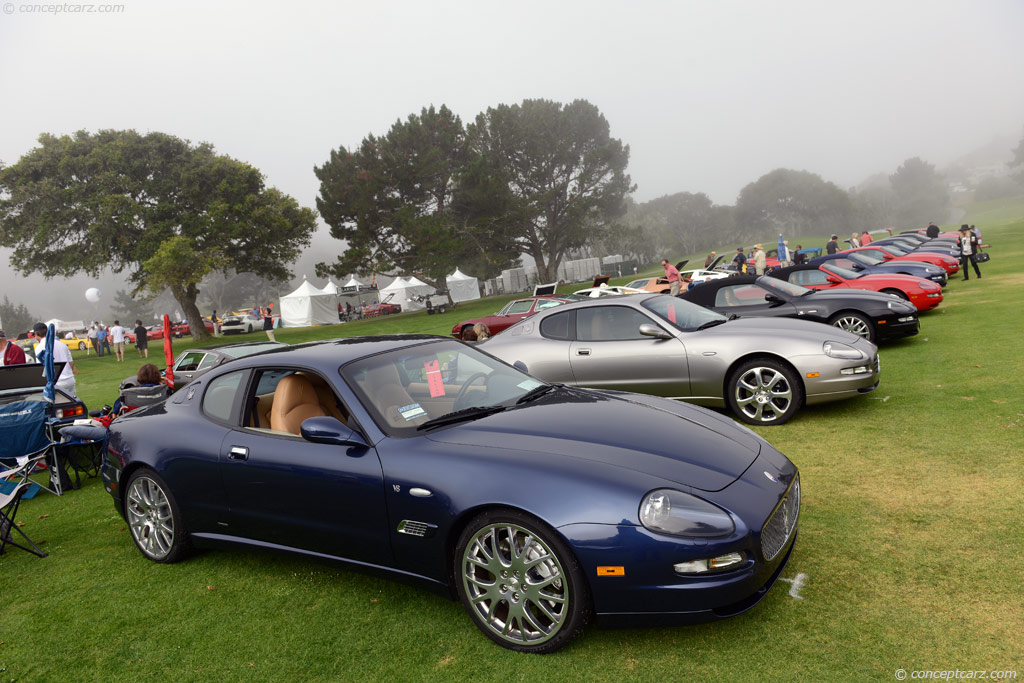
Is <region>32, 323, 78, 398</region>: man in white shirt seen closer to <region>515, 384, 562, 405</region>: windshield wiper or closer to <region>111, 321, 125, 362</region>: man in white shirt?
<region>515, 384, 562, 405</region>: windshield wiper

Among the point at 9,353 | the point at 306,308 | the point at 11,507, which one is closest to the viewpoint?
the point at 11,507

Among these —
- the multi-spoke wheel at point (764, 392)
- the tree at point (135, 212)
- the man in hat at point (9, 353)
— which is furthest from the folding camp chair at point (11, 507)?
the tree at point (135, 212)

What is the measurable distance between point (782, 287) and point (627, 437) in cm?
779

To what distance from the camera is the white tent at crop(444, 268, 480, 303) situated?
56688 millimetres

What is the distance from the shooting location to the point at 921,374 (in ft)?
25.5

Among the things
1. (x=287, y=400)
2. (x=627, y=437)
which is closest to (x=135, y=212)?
(x=287, y=400)

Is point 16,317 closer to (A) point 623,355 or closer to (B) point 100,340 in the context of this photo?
(B) point 100,340

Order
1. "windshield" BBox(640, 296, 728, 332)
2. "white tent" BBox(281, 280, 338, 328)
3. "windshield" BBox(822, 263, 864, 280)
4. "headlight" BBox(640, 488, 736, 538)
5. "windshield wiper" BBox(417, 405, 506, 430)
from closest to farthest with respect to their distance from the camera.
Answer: "headlight" BBox(640, 488, 736, 538), "windshield wiper" BBox(417, 405, 506, 430), "windshield" BBox(640, 296, 728, 332), "windshield" BBox(822, 263, 864, 280), "white tent" BBox(281, 280, 338, 328)

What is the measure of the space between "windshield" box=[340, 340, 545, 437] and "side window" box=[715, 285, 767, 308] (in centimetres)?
609

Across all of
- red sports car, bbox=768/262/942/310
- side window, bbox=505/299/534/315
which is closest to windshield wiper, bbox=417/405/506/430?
red sports car, bbox=768/262/942/310

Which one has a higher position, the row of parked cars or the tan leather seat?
the tan leather seat

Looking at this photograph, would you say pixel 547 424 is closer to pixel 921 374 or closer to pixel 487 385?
pixel 487 385

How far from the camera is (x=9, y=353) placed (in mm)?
8555

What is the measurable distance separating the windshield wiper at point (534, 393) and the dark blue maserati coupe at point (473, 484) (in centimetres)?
2
